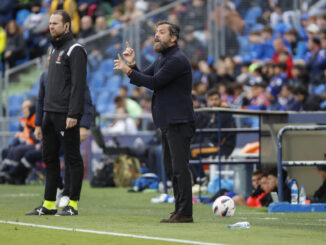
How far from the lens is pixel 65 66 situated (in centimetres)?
979

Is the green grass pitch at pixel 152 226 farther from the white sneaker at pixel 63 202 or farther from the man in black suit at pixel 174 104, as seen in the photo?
the man in black suit at pixel 174 104

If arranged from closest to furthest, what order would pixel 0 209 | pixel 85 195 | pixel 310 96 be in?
pixel 0 209 < pixel 85 195 < pixel 310 96

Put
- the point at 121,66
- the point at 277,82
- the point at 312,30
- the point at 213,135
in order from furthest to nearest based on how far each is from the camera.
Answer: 1. the point at 312,30
2. the point at 277,82
3. the point at 213,135
4. the point at 121,66

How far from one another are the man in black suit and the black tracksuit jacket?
0.82 metres

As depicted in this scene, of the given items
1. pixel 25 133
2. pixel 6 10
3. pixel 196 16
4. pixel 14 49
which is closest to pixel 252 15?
pixel 196 16

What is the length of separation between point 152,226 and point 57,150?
79.5 inches

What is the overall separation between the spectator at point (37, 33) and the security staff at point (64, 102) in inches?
711

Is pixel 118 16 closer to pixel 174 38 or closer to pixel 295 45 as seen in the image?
pixel 295 45

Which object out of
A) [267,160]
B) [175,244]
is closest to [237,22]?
[267,160]

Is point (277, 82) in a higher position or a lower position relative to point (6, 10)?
lower

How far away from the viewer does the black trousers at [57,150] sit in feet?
32.0

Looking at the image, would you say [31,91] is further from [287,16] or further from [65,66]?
[65,66]

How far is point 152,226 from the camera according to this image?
8.50 meters

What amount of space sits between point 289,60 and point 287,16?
8.70 ft
